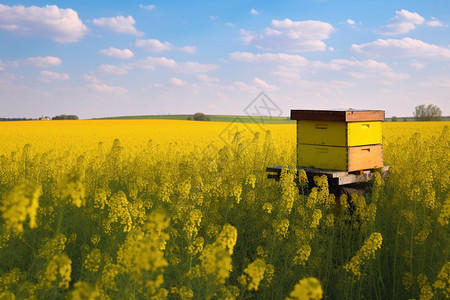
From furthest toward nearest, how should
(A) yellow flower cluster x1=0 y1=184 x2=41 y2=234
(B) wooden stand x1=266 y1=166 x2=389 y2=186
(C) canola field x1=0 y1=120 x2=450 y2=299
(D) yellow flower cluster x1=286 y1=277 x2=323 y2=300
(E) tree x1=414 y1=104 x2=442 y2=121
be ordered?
(E) tree x1=414 y1=104 x2=442 y2=121
(B) wooden stand x1=266 y1=166 x2=389 y2=186
(C) canola field x1=0 y1=120 x2=450 y2=299
(A) yellow flower cluster x1=0 y1=184 x2=41 y2=234
(D) yellow flower cluster x1=286 y1=277 x2=323 y2=300

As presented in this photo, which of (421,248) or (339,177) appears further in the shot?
(339,177)

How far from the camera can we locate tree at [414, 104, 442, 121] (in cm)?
6712

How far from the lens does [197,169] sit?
7.67m

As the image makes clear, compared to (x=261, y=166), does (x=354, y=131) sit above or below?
above

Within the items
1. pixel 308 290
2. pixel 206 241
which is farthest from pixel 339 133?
pixel 308 290

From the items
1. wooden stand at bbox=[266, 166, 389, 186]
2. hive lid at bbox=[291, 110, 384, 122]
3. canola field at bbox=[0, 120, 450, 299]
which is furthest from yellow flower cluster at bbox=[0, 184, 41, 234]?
hive lid at bbox=[291, 110, 384, 122]

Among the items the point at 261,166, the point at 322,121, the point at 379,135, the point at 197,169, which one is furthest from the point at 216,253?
the point at 261,166

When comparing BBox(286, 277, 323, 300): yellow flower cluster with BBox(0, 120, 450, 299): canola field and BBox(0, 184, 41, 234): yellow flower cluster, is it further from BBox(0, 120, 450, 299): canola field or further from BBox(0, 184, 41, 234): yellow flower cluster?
BBox(0, 184, 41, 234): yellow flower cluster

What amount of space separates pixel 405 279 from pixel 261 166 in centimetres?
555

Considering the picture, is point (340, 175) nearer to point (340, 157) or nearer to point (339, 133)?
point (340, 157)

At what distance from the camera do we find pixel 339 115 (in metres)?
7.42

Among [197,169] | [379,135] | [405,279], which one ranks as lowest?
[405,279]

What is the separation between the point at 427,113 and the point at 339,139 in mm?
71314

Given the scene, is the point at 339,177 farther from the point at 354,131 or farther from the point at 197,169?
the point at 197,169
